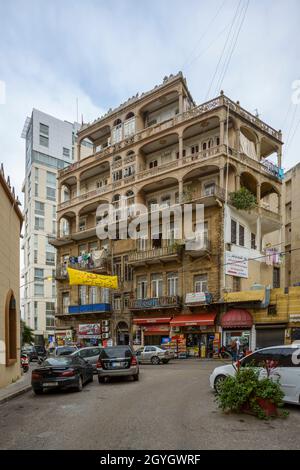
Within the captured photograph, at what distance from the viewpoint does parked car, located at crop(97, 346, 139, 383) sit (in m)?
16.9

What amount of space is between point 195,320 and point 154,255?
22.1ft

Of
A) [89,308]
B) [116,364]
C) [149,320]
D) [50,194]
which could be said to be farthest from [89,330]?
[50,194]

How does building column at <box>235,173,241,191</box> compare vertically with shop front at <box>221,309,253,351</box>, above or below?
above

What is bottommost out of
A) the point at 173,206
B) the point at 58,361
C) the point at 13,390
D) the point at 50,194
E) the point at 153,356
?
the point at 153,356

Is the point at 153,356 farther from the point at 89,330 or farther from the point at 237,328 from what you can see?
the point at 89,330

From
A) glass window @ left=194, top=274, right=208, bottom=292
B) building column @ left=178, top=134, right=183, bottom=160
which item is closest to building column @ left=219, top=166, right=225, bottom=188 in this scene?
building column @ left=178, top=134, right=183, bottom=160

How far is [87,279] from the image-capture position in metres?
32.4

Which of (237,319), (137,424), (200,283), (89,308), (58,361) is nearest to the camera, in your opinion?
(137,424)

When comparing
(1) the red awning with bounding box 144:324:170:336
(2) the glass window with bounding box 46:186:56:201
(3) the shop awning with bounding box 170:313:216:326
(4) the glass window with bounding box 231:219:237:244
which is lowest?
(1) the red awning with bounding box 144:324:170:336

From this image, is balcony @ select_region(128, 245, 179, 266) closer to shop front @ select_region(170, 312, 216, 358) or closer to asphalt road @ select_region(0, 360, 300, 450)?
shop front @ select_region(170, 312, 216, 358)

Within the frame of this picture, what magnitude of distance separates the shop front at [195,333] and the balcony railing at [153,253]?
16.8 feet

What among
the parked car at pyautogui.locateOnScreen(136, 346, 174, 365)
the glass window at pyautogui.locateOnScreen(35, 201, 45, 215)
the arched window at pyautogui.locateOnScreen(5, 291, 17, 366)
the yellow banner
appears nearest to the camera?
the arched window at pyautogui.locateOnScreen(5, 291, 17, 366)

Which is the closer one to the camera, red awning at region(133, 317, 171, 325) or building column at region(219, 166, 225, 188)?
building column at region(219, 166, 225, 188)

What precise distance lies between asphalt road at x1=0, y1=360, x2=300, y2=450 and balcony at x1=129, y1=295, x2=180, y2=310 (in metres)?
20.6
